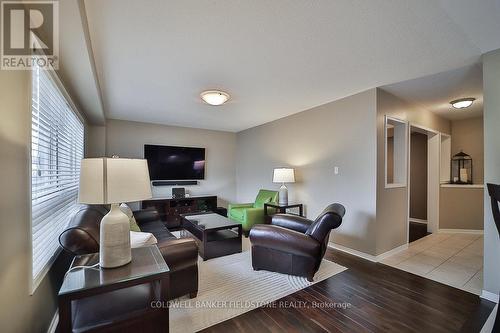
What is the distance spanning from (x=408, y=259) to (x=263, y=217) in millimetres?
2320

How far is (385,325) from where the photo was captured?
1756mm

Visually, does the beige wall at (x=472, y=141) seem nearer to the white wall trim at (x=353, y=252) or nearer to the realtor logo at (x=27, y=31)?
the white wall trim at (x=353, y=252)

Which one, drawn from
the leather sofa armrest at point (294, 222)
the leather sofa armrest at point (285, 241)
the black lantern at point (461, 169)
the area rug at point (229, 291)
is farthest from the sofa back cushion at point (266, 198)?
the black lantern at point (461, 169)

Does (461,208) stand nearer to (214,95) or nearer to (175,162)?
(214,95)

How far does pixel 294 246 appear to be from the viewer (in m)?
2.35

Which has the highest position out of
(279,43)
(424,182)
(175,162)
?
(279,43)

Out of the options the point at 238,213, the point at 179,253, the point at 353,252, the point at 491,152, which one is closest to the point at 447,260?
the point at 353,252

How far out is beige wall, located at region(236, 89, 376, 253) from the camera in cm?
309

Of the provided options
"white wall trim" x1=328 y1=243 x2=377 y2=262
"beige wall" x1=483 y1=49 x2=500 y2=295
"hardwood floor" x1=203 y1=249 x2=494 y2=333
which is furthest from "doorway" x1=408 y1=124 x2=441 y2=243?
"hardwood floor" x1=203 y1=249 x2=494 y2=333

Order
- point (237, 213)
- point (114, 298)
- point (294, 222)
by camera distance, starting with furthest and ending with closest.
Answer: point (237, 213) → point (294, 222) → point (114, 298)

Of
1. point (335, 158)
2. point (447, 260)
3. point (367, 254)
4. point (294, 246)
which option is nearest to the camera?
point (294, 246)

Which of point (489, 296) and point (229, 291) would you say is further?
point (229, 291)

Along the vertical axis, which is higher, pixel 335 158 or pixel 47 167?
pixel 335 158

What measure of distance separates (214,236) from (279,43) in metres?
2.64
